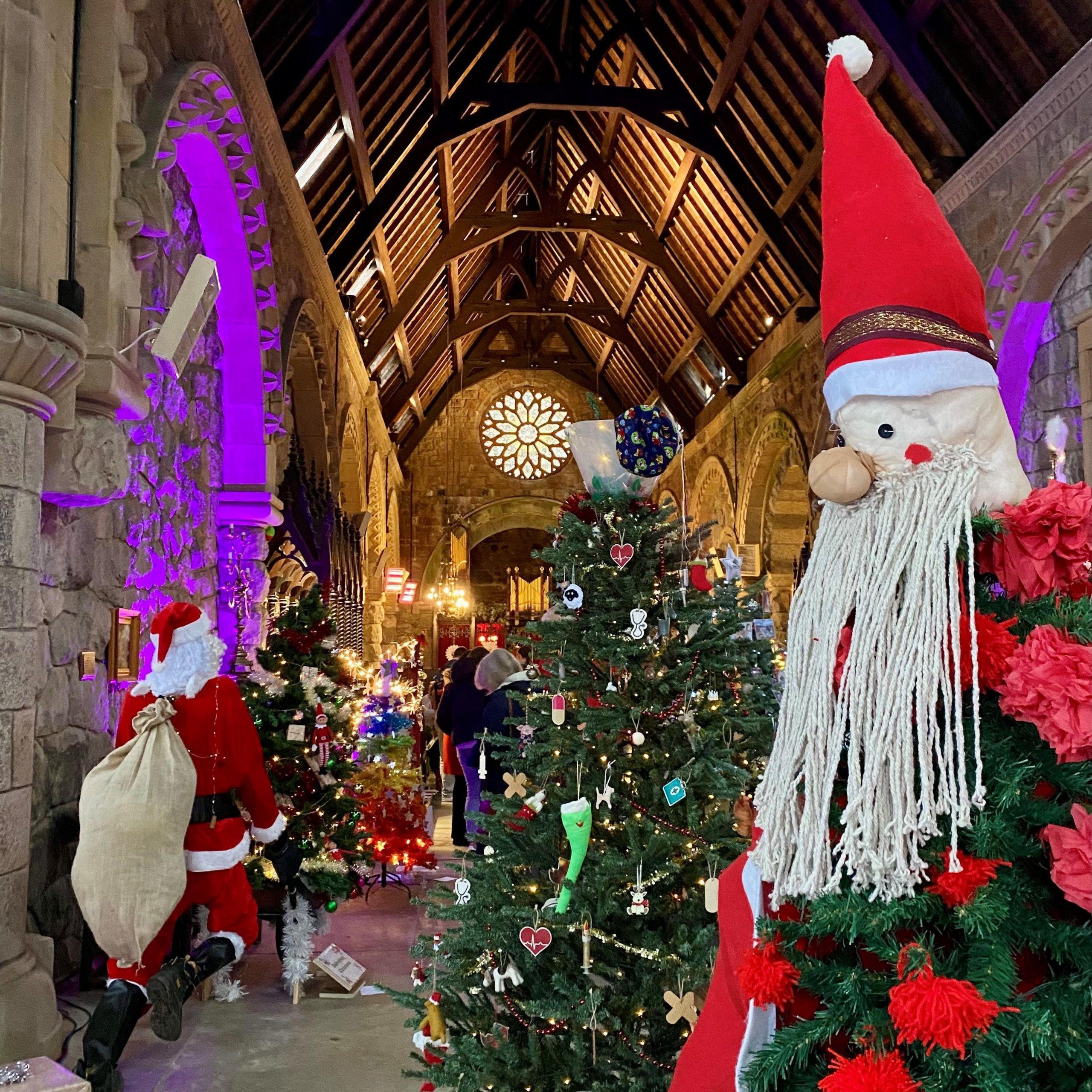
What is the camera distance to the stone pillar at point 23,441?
240 centimetres

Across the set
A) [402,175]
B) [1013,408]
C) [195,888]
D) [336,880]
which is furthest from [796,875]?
[402,175]

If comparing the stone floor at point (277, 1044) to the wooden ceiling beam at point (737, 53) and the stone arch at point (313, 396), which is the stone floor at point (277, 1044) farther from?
the wooden ceiling beam at point (737, 53)

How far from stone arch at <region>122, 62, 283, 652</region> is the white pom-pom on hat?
4.03 metres

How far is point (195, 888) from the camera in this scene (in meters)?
2.68

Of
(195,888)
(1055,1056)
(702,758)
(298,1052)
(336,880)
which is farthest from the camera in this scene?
(336,880)

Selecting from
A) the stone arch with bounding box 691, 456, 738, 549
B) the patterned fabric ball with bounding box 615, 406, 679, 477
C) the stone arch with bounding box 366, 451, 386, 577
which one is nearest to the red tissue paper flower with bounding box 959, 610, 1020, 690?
the patterned fabric ball with bounding box 615, 406, 679, 477

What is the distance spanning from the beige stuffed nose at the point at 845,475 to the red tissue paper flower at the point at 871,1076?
53 centimetres

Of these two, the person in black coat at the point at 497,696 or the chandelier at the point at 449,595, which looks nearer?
the person in black coat at the point at 497,696

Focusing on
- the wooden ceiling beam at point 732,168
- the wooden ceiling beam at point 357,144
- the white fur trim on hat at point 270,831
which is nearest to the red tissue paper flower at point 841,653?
the white fur trim on hat at point 270,831

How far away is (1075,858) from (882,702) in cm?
21

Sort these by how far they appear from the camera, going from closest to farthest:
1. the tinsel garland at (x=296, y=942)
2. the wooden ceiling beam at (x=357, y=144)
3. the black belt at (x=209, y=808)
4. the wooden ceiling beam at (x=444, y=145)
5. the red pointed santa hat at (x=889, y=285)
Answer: the red pointed santa hat at (x=889, y=285) → the black belt at (x=209, y=808) → the tinsel garland at (x=296, y=942) → the wooden ceiling beam at (x=357, y=144) → the wooden ceiling beam at (x=444, y=145)

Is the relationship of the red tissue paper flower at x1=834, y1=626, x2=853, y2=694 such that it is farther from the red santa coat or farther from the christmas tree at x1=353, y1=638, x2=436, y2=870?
the christmas tree at x1=353, y1=638, x2=436, y2=870

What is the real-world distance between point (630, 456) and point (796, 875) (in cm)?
146

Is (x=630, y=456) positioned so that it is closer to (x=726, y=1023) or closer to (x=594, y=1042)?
(x=594, y=1042)
